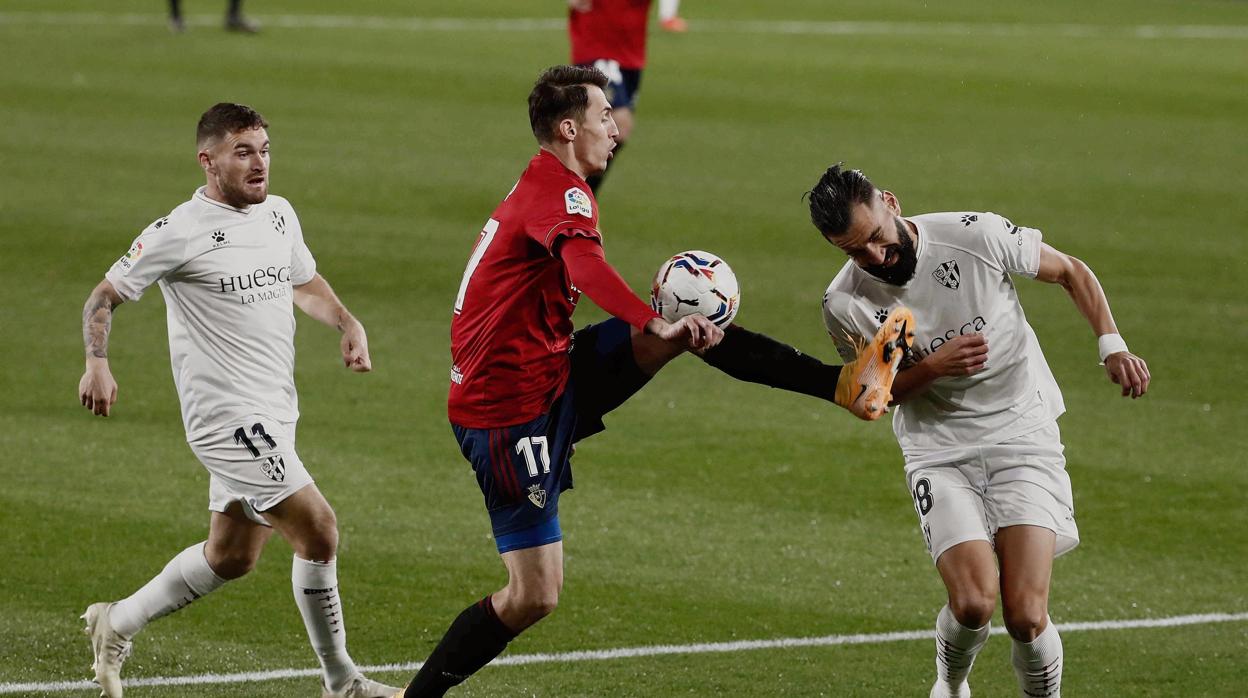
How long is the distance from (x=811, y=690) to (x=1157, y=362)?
17.9ft

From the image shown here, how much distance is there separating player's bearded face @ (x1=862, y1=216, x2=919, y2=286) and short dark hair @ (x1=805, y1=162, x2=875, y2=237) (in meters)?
0.22

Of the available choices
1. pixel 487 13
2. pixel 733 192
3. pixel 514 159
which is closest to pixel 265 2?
pixel 487 13

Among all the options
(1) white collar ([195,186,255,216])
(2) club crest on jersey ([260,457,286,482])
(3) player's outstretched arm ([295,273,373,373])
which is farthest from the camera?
(3) player's outstretched arm ([295,273,373,373])

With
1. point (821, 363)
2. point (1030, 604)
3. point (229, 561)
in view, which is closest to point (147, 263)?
point (229, 561)

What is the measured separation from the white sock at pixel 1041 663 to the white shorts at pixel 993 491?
12.5 inches

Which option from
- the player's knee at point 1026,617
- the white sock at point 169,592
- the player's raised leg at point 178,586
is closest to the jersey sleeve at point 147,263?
the player's raised leg at point 178,586

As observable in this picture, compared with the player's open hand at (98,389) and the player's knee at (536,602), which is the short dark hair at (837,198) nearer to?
the player's knee at (536,602)

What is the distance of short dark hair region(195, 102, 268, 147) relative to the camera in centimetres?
573

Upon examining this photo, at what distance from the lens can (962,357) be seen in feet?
17.6

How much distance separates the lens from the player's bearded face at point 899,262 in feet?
18.0

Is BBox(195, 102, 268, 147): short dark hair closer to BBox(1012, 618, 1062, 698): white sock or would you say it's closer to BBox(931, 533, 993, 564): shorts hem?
BBox(931, 533, 993, 564): shorts hem

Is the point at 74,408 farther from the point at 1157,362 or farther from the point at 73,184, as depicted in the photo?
the point at 1157,362

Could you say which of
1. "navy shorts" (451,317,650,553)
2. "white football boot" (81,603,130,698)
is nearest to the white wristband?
"navy shorts" (451,317,650,553)

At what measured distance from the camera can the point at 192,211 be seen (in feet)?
19.1
